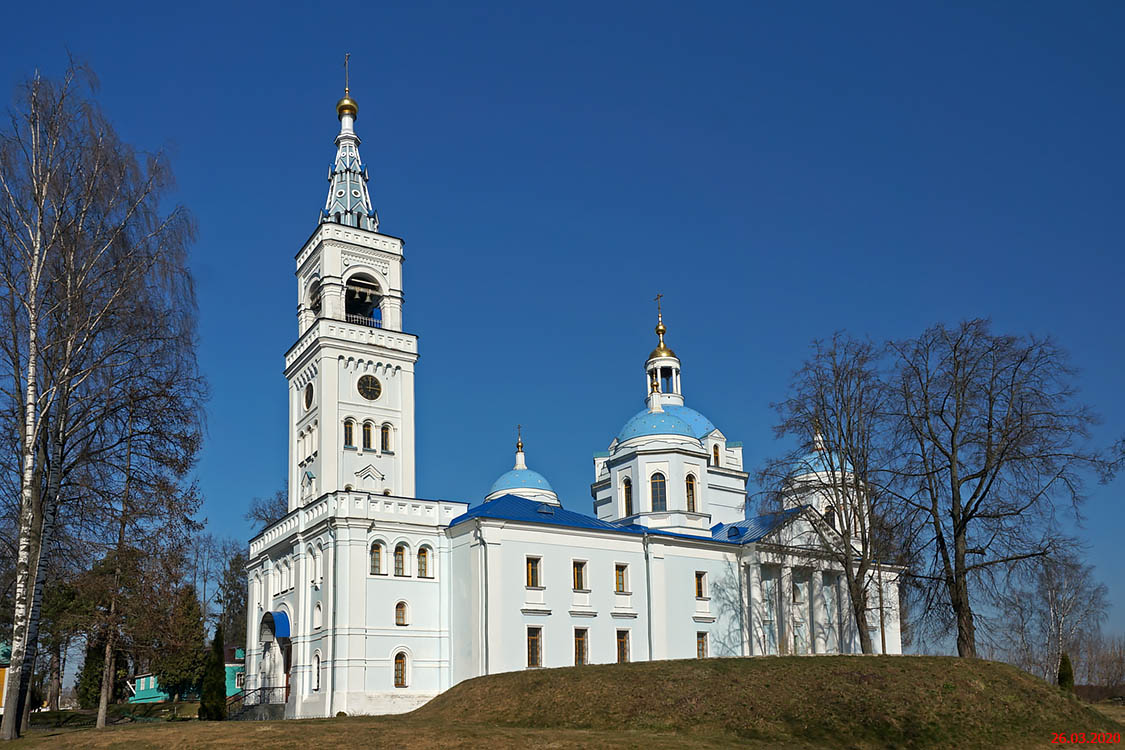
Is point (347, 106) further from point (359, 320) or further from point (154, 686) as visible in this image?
point (154, 686)

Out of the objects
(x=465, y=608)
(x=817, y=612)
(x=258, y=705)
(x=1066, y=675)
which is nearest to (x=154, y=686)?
(x=258, y=705)

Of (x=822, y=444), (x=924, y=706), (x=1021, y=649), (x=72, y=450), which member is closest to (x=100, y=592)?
(x=72, y=450)

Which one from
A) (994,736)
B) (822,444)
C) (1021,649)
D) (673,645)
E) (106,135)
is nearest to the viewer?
(106,135)

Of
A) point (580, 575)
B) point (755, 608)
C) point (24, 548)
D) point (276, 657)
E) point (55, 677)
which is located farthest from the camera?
point (55, 677)

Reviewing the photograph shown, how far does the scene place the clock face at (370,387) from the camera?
4062 cm

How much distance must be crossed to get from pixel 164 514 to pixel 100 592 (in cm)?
268

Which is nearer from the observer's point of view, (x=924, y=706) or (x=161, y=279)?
(x=161, y=279)

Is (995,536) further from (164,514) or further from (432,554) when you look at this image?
(164,514)

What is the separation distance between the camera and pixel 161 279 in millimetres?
21953

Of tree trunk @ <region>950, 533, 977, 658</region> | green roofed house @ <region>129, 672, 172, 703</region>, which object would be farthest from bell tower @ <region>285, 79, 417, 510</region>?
green roofed house @ <region>129, 672, 172, 703</region>

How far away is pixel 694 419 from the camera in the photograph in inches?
2060

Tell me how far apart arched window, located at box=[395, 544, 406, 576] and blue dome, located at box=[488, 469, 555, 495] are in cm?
1371

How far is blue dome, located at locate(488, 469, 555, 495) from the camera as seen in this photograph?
5131 centimetres

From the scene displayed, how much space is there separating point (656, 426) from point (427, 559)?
1402 centimetres
